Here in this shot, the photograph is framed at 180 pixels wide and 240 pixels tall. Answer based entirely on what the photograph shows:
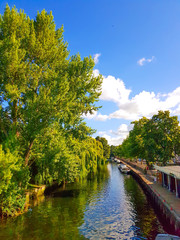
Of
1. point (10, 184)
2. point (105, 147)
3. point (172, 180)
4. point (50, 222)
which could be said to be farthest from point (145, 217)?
point (105, 147)

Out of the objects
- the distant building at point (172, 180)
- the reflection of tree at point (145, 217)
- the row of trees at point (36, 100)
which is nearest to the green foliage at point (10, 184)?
the row of trees at point (36, 100)

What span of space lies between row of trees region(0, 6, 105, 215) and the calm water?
2817 millimetres

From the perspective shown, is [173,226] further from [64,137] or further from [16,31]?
[16,31]

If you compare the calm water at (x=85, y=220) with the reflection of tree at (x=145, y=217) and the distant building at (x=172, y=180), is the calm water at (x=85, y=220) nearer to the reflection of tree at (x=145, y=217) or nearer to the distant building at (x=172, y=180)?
the reflection of tree at (x=145, y=217)

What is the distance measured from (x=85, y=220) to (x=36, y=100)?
13.1 meters

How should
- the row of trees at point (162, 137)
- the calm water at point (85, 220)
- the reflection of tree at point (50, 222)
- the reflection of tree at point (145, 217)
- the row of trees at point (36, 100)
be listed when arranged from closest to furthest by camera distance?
the reflection of tree at point (50, 222) < the calm water at point (85, 220) < the reflection of tree at point (145, 217) < the row of trees at point (36, 100) < the row of trees at point (162, 137)

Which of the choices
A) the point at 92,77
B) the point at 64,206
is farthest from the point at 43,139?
the point at 92,77

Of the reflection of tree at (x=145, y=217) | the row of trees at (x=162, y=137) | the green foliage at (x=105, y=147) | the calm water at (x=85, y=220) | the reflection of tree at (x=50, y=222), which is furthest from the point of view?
the green foliage at (x=105, y=147)

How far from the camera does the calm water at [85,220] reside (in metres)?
15.2

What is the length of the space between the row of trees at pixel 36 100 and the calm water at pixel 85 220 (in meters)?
2.82

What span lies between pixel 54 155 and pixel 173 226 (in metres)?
14.6

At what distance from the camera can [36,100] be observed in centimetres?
2017

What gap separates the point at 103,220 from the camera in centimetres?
1855

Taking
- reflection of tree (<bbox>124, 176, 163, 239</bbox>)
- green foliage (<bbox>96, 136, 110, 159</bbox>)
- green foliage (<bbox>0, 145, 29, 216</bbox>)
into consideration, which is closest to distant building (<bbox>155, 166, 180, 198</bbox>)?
reflection of tree (<bbox>124, 176, 163, 239</bbox>)
